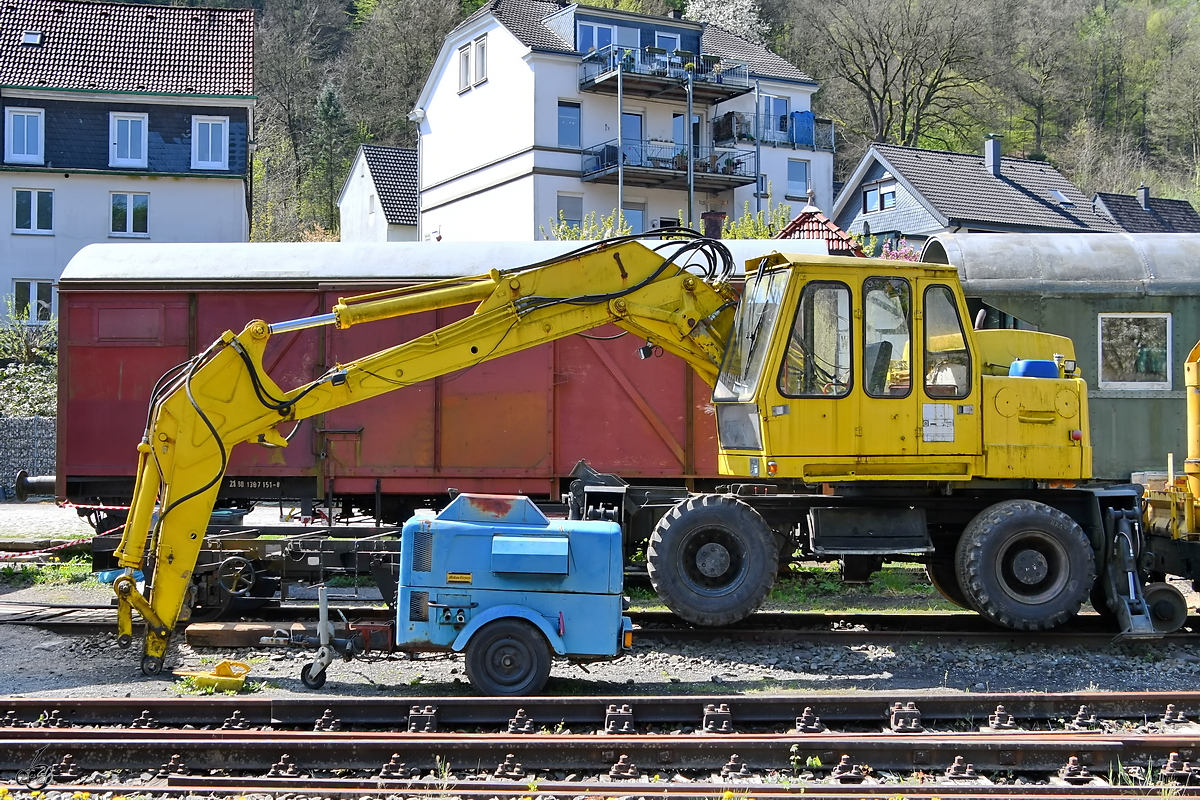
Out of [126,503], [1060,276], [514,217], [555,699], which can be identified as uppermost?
[514,217]

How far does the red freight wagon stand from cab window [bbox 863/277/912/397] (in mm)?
3442

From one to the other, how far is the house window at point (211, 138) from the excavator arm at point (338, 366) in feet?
89.1

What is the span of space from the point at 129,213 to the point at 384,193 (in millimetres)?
13782

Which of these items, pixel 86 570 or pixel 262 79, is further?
pixel 262 79

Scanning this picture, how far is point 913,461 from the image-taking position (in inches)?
331

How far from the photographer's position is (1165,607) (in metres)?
8.83

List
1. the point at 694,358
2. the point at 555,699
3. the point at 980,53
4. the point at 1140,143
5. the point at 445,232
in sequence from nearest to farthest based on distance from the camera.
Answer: the point at 555,699, the point at 694,358, the point at 445,232, the point at 980,53, the point at 1140,143

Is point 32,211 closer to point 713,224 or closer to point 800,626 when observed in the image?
point 713,224

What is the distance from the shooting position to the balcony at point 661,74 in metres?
36.6

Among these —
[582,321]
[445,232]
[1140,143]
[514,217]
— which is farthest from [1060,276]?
[1140,143]

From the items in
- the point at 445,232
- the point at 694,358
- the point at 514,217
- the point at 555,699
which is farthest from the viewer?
the point at 445,232

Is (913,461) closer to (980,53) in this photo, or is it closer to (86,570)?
(86,570)

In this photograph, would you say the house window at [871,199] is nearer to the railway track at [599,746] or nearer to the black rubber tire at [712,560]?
the black rubber tire at [712,560]

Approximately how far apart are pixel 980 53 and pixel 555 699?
55.4 m
